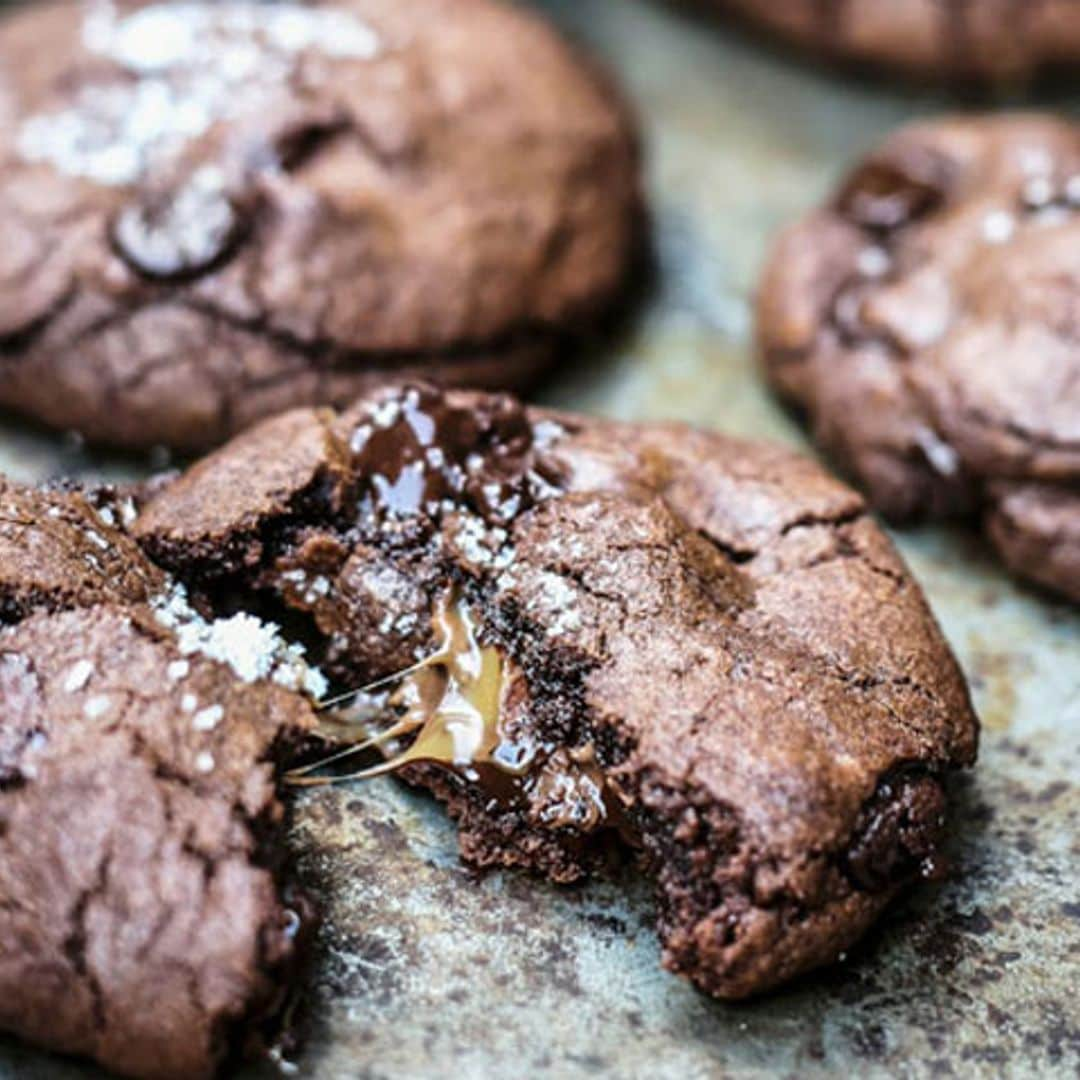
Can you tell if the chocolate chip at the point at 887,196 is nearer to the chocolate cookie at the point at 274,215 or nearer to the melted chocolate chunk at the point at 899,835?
the chocolate cookie at the point at 274,215

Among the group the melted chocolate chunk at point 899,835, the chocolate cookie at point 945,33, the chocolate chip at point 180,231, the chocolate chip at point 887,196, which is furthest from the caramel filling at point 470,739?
the chocolate cookie at point 945,33

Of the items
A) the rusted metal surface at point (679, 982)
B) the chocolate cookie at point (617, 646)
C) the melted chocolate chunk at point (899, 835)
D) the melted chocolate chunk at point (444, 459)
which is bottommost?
the rusted metal surface at point (679, 982)

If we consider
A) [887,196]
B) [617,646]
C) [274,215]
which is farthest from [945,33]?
[617,646]

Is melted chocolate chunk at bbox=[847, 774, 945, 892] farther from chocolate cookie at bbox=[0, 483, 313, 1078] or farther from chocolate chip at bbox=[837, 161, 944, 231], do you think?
chocolate chip at bbox=[837, 161, 944, 231]

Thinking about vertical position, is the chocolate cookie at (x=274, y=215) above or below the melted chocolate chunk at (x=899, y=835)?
above

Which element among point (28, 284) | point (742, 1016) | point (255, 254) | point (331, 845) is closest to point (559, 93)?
point (255, 254)

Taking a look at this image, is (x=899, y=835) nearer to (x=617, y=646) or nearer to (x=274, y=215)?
(x=617, y=646)

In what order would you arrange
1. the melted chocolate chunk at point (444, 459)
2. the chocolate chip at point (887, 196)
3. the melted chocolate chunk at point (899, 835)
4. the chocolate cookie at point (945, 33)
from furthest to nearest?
the chocolate cookie at point (945, 33)
the chocolate chip at point (887, 196)
the melted chocolate chunk at point (444, 459)
the melted chocolate chunk at point (899, 835)

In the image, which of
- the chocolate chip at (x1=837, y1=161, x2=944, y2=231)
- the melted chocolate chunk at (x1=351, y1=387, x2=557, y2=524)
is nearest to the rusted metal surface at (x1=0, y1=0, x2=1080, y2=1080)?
the melted chocolate chunk at (x1=351, y1=387, x2=557, y2=524)
